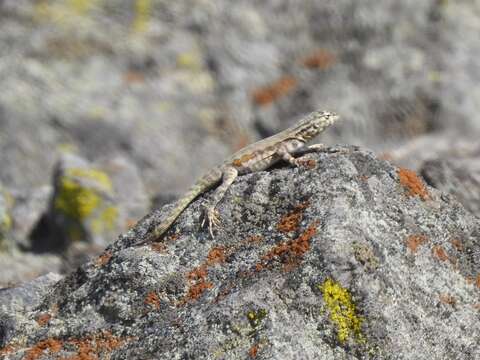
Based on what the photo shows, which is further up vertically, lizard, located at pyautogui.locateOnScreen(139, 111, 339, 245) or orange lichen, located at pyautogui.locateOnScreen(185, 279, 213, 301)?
lizard, located at pyautogui.locateOnScreen(139, 111, 339, 245)

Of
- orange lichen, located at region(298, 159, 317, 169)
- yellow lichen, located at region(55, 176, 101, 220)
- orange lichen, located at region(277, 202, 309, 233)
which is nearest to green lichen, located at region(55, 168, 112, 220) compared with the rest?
yellow lichen, located at region(55, 176, 101, 220)

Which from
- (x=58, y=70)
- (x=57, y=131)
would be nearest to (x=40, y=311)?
(x=57, y=131)

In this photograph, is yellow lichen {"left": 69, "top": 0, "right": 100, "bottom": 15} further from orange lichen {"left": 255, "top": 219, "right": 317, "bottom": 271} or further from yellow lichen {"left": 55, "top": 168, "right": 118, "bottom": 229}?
orange lichen {"left": 255, "top": 219, "right": 317, "bottom": 271}

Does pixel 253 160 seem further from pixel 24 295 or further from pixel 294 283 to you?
pixel 24 295

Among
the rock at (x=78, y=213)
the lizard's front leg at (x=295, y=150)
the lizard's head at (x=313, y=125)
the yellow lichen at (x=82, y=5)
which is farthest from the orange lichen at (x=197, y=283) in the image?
the yellow lichen at (x=82, y=5)

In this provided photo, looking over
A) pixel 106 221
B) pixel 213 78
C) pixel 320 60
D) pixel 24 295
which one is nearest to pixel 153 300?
pixel 24 295

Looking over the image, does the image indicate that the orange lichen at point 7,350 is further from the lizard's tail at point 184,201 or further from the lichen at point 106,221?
the lichen at point 106,221
